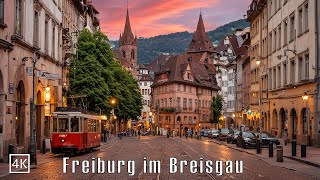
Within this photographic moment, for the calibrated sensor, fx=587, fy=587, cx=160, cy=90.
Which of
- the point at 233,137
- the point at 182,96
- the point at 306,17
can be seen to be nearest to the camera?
the point at 306,17

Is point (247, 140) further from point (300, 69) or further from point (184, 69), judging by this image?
point (184, 69)

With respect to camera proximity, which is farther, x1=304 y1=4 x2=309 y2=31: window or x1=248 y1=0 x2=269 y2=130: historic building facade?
x1=248 y1=0 x2=269 y2=130: historic building facade

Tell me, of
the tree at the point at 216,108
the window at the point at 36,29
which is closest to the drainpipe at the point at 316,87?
the window at the point at 36,29

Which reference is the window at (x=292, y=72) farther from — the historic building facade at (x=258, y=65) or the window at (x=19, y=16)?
the window at (x=19, y=16)

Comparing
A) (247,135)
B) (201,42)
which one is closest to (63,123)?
(247,135)

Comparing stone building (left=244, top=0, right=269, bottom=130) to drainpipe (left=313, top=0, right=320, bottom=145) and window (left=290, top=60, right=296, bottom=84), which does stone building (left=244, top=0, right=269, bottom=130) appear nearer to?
window (left=290, top=60, right=296, bottom=84)

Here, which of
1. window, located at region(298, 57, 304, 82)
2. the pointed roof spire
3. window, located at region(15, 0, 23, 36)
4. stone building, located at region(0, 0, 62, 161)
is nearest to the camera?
stone building, located at region(0, 0, 62, 161)

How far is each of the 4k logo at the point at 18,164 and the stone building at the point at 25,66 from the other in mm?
808

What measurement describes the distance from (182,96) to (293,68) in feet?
260

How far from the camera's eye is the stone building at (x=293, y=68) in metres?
49.1

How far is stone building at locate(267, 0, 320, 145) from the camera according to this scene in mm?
49094

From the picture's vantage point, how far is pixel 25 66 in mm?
→ 40844

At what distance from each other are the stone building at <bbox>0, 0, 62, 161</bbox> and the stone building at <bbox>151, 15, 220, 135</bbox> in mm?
76900

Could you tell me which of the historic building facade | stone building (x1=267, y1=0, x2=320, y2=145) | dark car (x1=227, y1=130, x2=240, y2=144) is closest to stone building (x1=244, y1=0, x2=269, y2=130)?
the historic building facade
